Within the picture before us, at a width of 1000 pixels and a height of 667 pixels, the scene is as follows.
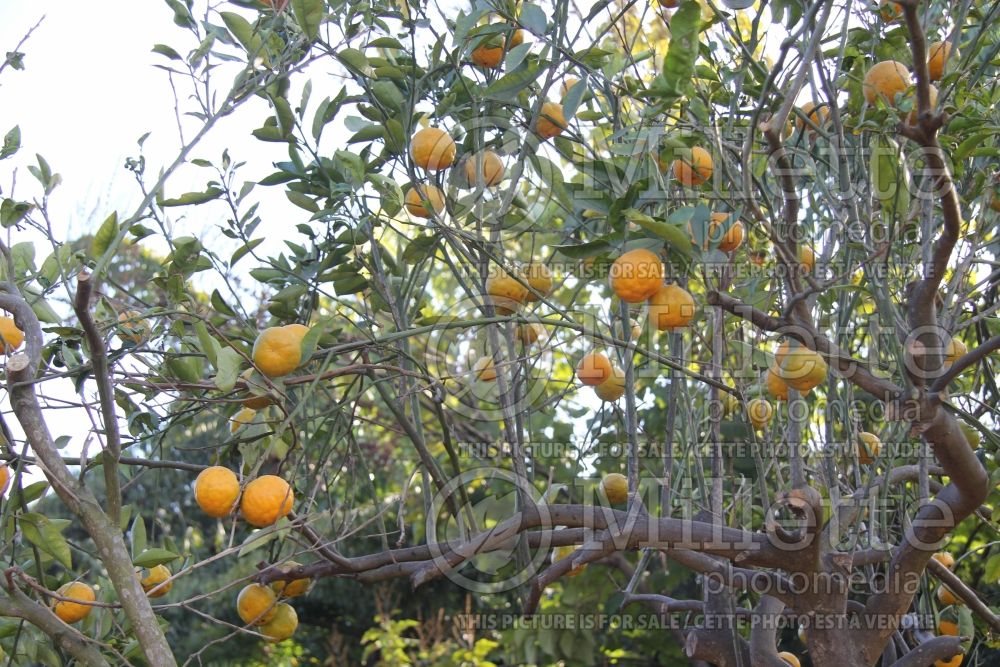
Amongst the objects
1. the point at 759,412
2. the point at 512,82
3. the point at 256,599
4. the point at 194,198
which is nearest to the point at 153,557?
the point at 256,599

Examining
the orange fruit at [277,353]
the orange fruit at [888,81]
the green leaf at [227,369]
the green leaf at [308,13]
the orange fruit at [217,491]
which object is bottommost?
the orange fruit at [217,491]

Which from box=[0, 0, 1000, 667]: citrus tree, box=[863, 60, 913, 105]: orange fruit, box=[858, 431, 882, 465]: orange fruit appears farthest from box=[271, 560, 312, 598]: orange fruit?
box=[863, 60, 913, 105]: orange fruit

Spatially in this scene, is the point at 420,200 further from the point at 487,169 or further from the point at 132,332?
the point at 132,332

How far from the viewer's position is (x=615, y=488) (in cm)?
175

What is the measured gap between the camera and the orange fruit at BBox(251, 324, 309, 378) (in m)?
1.13

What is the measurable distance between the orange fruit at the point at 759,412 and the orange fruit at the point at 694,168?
510 mm

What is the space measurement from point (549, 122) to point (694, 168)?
26 cm

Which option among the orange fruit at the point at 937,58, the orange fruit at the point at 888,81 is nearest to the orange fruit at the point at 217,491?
the orange fruit at the point at 888,81

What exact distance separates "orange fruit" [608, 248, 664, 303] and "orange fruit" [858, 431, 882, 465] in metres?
0.61

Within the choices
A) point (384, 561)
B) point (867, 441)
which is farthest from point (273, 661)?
point (867, 441)

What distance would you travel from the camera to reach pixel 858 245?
1.37 meters

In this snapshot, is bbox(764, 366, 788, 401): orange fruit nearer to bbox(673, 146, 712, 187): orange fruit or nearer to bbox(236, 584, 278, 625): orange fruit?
bbox(673, 146, 712, 187): orange fruit

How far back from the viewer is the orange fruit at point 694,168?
4.38 feet

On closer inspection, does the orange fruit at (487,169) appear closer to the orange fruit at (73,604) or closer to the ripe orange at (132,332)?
the ripe orange at (132,332)
